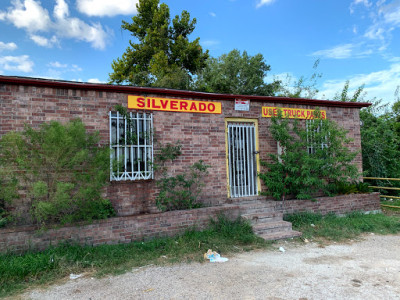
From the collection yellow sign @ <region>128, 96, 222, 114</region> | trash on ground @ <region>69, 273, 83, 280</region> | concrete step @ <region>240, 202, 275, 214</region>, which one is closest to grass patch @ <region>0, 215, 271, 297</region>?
trash on ground @ <region>69, 273, 83, 280</region>

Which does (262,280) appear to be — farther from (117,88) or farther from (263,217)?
(117,88)

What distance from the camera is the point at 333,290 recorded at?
3707 millimetres

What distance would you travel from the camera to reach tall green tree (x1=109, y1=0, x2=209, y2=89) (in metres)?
21.8

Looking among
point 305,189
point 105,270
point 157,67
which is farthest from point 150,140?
point 157,67

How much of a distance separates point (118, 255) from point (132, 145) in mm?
2304

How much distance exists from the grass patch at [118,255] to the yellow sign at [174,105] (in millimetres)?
2716

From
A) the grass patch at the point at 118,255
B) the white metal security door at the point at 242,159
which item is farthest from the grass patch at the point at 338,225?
the grass patch at the point at 118,255

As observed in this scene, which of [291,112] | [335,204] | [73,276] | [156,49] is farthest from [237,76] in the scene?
[73,276]

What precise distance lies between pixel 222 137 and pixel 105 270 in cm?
416

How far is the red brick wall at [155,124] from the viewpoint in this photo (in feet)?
17.7

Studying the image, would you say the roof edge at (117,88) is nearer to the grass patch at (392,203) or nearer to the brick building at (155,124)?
the brick building at (155,124)

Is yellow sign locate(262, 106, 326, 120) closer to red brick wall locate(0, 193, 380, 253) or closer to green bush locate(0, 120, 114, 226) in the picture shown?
red brick wall locate(0, 193, 380, 253)

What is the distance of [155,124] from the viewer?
647 cm

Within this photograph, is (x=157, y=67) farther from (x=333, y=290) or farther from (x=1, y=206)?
(x=333, y=290)
